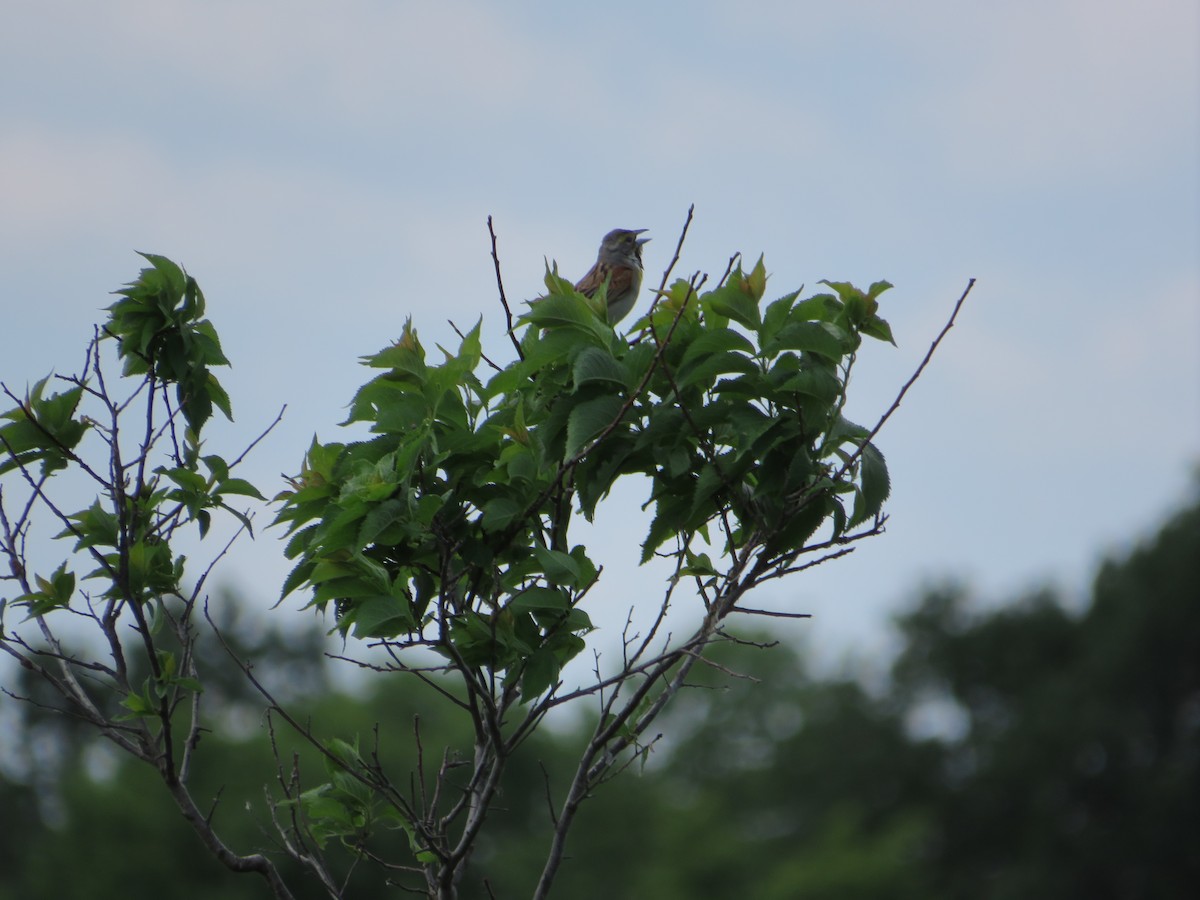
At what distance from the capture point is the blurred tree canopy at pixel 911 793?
169 ft

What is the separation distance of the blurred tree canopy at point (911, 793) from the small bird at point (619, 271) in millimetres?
34650

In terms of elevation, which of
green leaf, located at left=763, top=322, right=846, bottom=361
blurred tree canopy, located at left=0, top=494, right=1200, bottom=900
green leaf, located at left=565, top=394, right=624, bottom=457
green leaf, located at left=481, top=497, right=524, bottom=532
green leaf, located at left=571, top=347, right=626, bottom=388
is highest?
blurred tree canopy, located at left=0, top=494, right=1200, bottom=900

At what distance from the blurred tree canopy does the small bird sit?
34650 mm

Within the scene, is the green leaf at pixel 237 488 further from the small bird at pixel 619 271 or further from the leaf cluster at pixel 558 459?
the small bird at pixel 619 271

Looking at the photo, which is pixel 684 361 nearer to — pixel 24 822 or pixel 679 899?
pixel 679 899

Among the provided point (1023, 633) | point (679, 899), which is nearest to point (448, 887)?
point (679, 899)

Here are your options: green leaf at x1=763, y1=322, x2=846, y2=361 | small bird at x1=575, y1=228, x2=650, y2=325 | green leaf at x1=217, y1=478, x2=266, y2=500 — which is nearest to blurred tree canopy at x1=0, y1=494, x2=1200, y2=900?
small bird at x1=575, y1=228, x2=650, y2=325

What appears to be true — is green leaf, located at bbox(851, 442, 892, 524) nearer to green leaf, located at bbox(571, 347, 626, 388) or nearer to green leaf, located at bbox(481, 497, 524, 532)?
green leaf, located at bbox(571, 347, 626, 388)

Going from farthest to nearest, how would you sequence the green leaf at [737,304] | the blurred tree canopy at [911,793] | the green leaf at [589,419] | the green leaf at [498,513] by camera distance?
1. the blurred tree canopy at [911,793]
2. the green leaf at [498,513]
3. the green leaf at [737,304]
4. the green leaf at [589,419]

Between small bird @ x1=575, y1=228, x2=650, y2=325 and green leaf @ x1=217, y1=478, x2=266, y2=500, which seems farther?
small bird @ x1=575, y1=228, x2=650, y2=325

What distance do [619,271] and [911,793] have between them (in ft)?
195

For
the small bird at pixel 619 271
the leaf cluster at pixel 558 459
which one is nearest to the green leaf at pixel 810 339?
the leaf cluster at pixel 558 459

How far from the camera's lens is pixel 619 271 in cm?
1152

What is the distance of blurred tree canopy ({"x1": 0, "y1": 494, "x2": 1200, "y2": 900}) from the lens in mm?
51625
